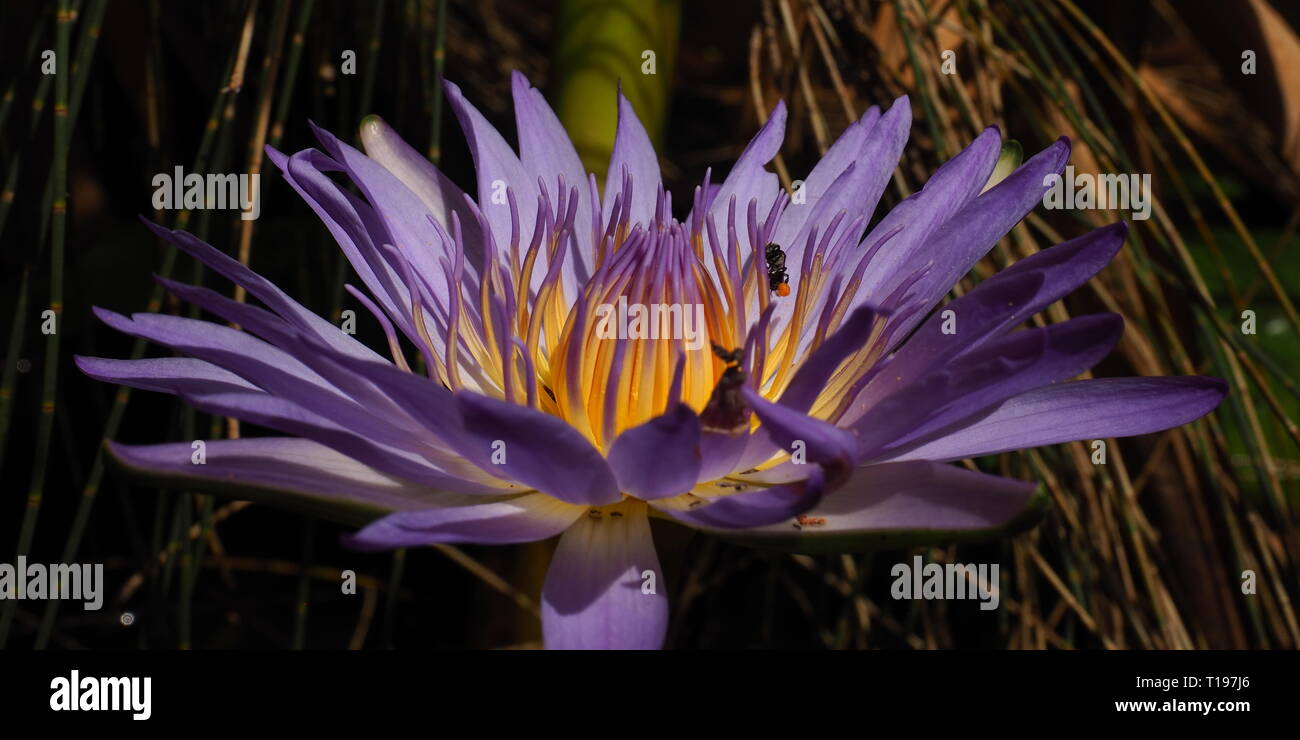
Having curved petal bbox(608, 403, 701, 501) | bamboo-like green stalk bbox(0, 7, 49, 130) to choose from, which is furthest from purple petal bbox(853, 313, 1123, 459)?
bamboo-like green stalk bbox(0, 7, 49, 130)

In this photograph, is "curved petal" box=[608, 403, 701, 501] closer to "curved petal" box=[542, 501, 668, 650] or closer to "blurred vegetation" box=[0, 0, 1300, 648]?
"curved petal" box=[542, 501, 668, 650]

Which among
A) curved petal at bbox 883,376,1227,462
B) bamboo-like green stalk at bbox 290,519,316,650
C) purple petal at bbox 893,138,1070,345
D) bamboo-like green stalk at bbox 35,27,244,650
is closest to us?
curved petal at bbox 883,376,1227,462

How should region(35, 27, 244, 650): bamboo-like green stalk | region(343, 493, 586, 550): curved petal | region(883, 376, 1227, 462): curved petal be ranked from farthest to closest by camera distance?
region(35, 27, 244, 650): bamboo-like green stalk → region(883, 376, 1227, 462): curved petal → region(343, 493, 586, 550): curved petal

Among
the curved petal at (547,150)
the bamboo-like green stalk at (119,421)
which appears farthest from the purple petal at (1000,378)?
the bamboo-like green stalk at (119,421)

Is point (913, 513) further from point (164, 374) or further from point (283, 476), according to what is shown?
point (164, 374)

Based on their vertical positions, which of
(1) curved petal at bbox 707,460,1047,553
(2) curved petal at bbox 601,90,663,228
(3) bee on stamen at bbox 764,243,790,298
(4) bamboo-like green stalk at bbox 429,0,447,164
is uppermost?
(4) bamboo-like green stalk at bbox 429,0,447,164

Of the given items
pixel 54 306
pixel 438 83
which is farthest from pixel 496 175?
pixel 54 306
